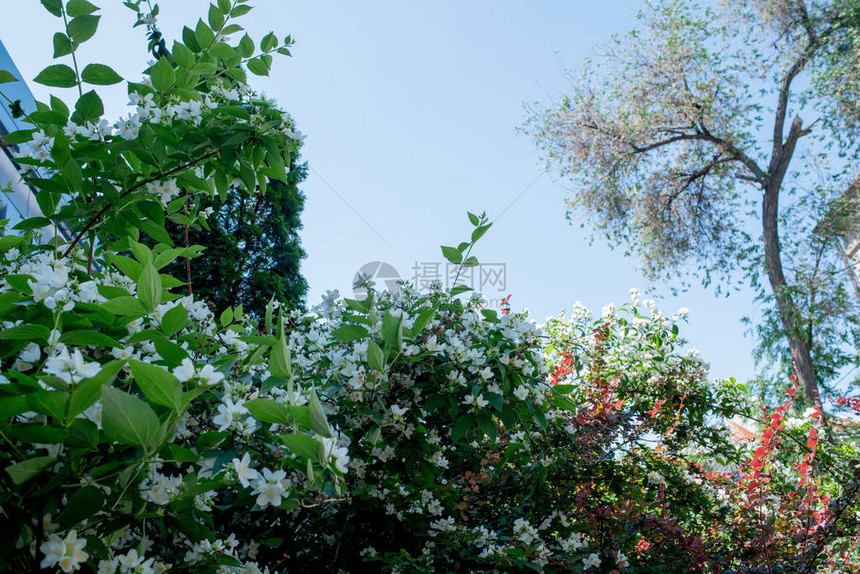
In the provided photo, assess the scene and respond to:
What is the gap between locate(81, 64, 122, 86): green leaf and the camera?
144cm

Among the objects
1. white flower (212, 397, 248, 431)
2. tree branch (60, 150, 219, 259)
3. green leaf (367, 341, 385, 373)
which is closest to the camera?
white flower (212, 397, 248, 431)

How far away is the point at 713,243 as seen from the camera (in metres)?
10.2

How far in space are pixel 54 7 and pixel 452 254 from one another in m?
1.27

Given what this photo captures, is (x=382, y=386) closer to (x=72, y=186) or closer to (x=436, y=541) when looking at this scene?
(x=436, y=541)

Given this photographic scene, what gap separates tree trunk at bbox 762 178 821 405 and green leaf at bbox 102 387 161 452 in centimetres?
966

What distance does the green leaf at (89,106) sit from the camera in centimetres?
141

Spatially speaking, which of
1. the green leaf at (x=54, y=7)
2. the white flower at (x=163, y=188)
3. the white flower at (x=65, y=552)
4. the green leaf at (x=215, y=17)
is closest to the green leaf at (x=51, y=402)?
the white flower at (x=65, y=552)

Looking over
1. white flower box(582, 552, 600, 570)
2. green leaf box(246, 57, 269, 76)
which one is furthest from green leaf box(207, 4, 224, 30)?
white flower box(582, 552, 600, 570)

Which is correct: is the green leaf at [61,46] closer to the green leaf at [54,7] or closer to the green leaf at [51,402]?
the green leaf at [54,7]

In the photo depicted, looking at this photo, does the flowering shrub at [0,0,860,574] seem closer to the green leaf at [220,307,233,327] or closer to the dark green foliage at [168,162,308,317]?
the green leaf at [220,307,233,327]

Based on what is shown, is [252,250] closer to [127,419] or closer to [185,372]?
[185,372]

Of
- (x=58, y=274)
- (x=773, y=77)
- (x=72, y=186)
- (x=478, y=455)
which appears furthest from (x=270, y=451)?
(x=773, y=77)

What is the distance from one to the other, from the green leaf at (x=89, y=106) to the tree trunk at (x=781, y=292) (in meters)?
9.61

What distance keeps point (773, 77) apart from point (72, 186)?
11719 millimetres
